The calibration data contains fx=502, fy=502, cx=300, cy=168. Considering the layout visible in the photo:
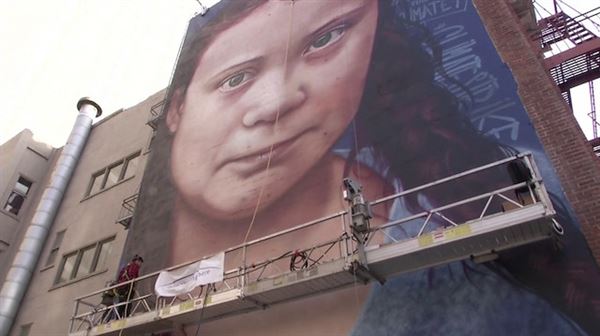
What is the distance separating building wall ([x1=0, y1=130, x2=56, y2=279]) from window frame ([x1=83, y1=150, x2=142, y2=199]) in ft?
16.3

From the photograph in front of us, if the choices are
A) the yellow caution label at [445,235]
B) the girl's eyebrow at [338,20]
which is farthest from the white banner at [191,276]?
the girl's eyebrow at [338,20]

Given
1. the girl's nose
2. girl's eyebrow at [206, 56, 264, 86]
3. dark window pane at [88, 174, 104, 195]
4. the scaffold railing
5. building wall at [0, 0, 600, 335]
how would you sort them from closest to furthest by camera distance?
the scaffold railing
building wall at [0, 0, 600, 335]
the girl's nose
girl's eyebrow at [206, 56, 264, 86]
dark window pane at [88, 174, 104, 195]

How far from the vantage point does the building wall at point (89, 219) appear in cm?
1950

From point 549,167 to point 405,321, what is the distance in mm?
4550

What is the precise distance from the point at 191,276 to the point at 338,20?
1011 centimetres

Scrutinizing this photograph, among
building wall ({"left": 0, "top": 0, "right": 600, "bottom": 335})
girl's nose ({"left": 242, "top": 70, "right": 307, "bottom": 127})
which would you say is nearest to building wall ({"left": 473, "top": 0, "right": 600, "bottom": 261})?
building wall ({"left": 0, "top": 0, "right": 600, "bottom": 335})

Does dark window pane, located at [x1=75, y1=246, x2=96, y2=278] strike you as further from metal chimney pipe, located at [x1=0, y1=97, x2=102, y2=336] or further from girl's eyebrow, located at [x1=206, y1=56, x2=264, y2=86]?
girl's eyebrow, located at [x1=206, y1=56, x2=264, y2=86]

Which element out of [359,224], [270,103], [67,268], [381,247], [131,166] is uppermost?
[131,166]

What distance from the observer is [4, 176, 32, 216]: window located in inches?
1056

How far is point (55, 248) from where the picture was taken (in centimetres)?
2300

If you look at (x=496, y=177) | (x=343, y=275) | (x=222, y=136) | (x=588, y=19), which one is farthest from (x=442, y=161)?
(x=222, y=136)

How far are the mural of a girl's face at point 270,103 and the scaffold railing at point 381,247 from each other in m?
2.66

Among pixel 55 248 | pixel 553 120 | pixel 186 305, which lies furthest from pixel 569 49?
pixel 55 248

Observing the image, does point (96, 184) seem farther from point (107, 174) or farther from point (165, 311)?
point (165, 311)
